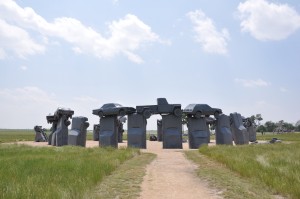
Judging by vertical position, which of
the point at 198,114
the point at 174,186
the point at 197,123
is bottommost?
the point at 174,186

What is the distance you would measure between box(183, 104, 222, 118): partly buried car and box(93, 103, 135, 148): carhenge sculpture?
531 centimetres

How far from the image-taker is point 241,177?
1202 cm

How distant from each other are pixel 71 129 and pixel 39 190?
1080 inches

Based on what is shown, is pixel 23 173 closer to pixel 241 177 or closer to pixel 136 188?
pixel 136 188

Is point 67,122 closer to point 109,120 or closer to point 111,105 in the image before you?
point 109,120

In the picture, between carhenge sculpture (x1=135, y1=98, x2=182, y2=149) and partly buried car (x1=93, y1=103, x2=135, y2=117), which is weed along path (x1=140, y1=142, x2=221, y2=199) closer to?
partly buried car (x1=93, y1=103, x2=135, y2=117)

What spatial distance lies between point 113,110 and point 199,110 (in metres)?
8.05

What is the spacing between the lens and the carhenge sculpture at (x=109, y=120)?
1205 inches

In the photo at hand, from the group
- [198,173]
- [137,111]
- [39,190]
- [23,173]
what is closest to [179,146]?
[137,111]

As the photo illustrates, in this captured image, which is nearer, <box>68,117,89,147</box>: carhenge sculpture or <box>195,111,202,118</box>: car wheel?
<box>195,111,202,118</box>: car wheel

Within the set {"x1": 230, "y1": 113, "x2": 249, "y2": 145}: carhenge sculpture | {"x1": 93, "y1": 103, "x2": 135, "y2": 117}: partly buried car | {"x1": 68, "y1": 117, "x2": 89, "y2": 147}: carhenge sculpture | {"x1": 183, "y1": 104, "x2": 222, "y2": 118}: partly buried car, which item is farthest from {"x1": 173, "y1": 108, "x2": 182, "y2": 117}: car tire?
{"x1": 68, "y1": 117, "x2": 89, "y2": 147}: carhenge sculpture

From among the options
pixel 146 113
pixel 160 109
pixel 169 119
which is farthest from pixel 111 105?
pixel 169 119

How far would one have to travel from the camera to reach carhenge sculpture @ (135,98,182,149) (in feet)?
103

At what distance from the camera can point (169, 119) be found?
3155 centimetres
